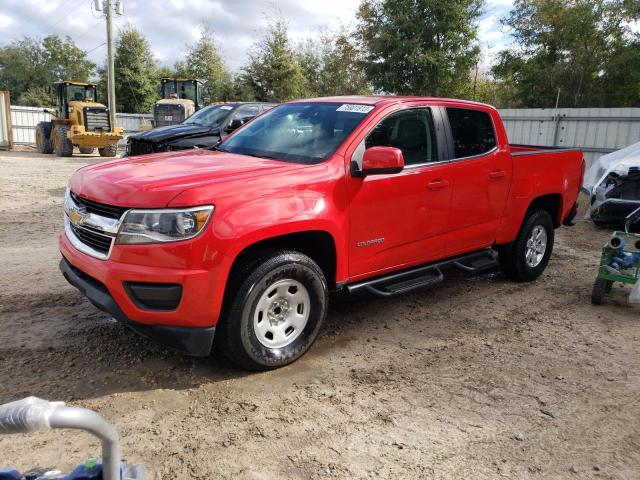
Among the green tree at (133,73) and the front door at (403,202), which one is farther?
the green tree at (133,73)

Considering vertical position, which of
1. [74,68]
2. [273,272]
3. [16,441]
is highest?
[74,68]

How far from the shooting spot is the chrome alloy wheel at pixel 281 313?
3.54 metres

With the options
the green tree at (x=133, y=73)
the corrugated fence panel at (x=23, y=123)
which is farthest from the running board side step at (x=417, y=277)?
the green tree at (x=133, y=73)

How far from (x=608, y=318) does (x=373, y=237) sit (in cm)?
263

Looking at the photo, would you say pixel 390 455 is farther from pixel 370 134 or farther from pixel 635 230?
pixel 635 230

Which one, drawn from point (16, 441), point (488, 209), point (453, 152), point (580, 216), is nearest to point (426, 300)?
point (488, 209)

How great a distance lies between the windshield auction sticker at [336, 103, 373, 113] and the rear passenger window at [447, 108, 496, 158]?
96 centimetres

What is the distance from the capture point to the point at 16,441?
2811mm

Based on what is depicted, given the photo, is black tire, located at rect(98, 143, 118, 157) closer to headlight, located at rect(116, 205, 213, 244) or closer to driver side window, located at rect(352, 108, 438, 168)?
driver side window, located at rect(352, 108, 438, 168)

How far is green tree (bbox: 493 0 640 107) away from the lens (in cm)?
1917

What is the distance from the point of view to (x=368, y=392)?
3.47m

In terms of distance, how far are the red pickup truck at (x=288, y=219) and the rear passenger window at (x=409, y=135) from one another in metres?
0.01

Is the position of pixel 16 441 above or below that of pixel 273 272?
below

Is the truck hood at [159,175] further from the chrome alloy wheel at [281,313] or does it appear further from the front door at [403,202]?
the chrome alloy wheel at [281,313]
